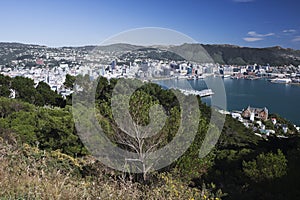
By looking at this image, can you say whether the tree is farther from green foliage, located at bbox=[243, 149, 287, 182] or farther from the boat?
the boat

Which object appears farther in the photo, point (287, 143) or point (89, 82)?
point (89, 82)

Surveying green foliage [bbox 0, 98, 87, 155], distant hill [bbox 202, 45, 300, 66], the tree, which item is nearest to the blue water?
distant hill [bbox 202, 45, 300, 66]

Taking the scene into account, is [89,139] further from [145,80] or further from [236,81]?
[236,81]

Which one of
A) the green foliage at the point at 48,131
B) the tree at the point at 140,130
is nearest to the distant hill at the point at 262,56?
the green foliage at the point at 48,131

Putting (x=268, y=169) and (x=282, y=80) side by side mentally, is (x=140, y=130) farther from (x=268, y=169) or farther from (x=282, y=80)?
(x=282, y=80)

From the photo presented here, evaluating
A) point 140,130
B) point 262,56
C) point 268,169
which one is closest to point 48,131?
point 140,130

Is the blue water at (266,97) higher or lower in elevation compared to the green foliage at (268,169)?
lower

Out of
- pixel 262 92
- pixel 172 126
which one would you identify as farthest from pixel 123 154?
pixel 262 92

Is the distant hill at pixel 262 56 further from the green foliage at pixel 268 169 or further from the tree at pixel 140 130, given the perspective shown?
the tree at pixel 140 130

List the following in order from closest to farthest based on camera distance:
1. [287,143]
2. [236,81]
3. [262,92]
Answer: [287,143]
[262,92]
[236,81]
